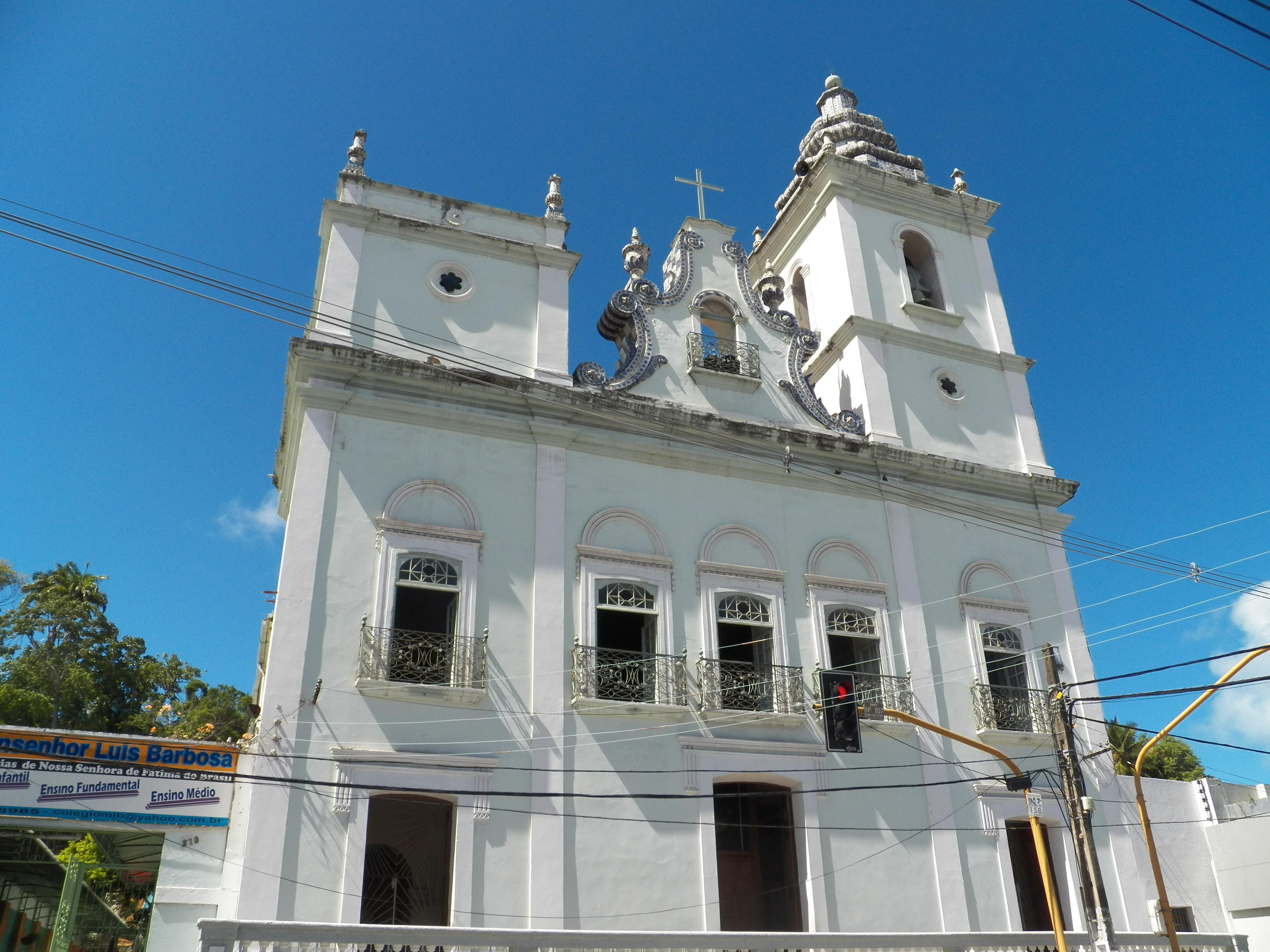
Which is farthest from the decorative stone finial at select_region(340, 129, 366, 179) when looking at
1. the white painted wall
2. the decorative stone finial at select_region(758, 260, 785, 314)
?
the decorative stone finial at select_region(758, 260, 785, 314)

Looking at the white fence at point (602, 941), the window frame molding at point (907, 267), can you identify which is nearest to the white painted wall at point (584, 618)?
the white fence at point (602, 941)

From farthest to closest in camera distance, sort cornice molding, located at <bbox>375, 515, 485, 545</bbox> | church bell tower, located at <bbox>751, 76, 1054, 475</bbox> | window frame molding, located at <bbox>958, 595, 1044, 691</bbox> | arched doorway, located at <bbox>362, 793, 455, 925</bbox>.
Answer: church bell tower, located at <bbox>751, 76, 1054, 475</bbox>
window frame molding, located at <bbox>958, 595, 1044, 691</bbox>
cornice molding, located at <bbox>375, 515, 485, 545</bbox>
arched doorway, located at <bbox>362, 793, 455, 925</bbox>

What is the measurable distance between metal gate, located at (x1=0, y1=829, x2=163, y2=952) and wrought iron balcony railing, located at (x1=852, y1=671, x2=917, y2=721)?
10898mm

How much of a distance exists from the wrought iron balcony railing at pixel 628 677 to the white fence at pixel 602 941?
3435 millimetres

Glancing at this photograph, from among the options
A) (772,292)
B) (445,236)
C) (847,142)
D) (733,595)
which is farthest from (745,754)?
(847,142)

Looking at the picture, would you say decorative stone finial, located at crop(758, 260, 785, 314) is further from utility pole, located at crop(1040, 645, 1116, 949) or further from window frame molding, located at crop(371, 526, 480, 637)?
utility pole, located at crop(1040, 645, 1116, 949)

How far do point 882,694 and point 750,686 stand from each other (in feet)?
7.88

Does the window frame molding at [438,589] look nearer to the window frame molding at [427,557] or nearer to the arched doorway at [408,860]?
the window frame molding at [427,557]

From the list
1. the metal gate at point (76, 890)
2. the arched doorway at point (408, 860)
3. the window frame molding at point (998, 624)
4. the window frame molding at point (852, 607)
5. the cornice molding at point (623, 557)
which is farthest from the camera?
the window frame molding at point (998, 624)

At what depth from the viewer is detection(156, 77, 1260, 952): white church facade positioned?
14.0 metres

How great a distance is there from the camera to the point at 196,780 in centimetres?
1341

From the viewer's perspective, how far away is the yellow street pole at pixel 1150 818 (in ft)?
44.2

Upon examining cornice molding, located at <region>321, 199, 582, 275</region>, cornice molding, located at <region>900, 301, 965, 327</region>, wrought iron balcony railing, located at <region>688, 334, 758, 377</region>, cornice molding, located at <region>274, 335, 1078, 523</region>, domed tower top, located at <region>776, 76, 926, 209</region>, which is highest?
domed tower top, located at <region>776, 76, 926, 209</region>

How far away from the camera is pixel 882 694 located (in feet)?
56.3
